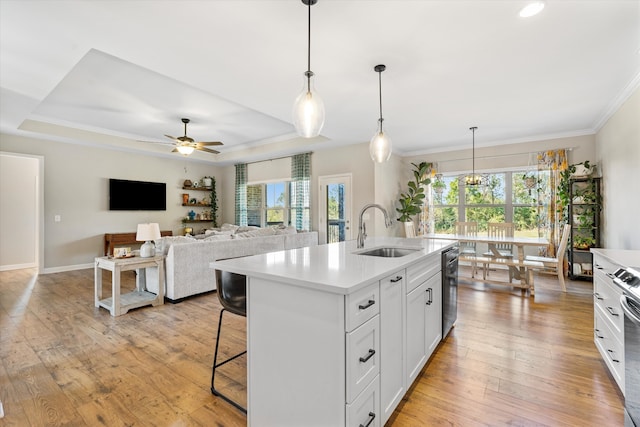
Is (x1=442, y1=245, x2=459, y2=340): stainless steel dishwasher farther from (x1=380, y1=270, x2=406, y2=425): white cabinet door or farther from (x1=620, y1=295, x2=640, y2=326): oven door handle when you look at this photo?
(x1=620, y1=295, x2=640, y2=326): oven door handle

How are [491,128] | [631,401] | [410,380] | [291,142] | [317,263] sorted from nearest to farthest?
[631,401]
[317,263]
[410,380]
[491,128]
[291,142]

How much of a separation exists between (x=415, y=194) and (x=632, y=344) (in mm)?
5240

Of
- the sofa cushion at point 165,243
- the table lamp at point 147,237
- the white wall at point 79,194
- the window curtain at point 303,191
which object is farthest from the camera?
the window curtain at point 303,191

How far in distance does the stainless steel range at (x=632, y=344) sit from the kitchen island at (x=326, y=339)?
1021 mm

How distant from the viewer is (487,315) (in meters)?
3.33

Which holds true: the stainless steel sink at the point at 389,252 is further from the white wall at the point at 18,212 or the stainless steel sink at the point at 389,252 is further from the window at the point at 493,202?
the white wall at the point at 18,212

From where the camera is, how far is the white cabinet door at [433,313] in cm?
222

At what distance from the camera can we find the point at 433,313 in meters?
2.34

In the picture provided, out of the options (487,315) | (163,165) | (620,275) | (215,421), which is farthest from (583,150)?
(163,165)

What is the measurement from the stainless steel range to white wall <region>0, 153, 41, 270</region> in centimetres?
827

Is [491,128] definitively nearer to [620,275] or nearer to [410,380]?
[620,275]

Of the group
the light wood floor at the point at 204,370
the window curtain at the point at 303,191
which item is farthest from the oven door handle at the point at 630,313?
the window curtain at the point at 303,191

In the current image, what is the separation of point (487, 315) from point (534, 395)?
1507mm

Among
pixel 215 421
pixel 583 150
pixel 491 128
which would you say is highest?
pixel 491 128
